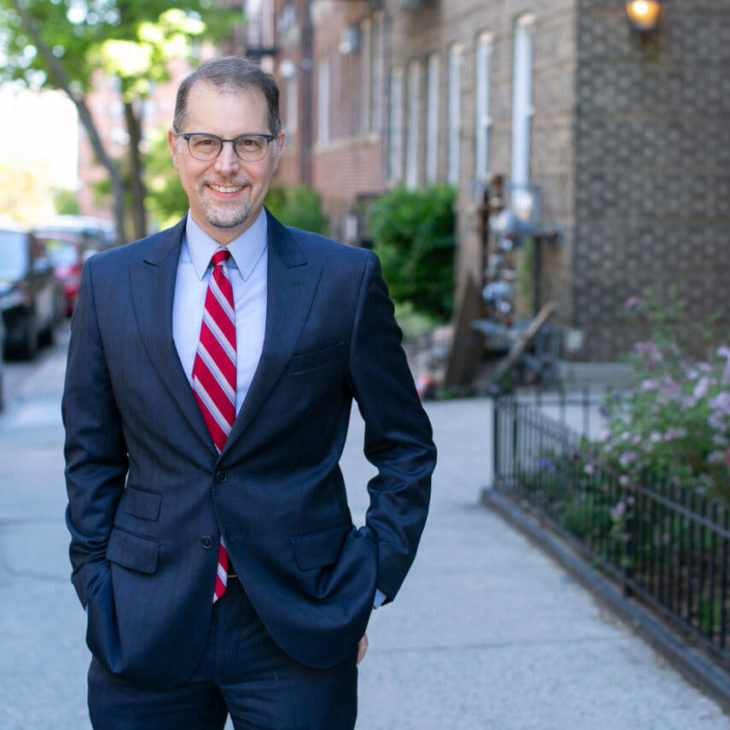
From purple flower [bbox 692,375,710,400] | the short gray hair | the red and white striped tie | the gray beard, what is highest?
the short gray hair

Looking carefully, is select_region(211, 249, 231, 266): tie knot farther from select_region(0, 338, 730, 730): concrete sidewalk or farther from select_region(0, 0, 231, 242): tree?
select_region(0, 0, 231, 242): tree

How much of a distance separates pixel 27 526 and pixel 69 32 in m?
20.0

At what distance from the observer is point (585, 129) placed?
12.1 m

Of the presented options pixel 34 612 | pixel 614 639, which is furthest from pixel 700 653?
pixel 34 612

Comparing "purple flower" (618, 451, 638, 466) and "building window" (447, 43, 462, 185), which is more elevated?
"building window" (447, 43, 462, 185)

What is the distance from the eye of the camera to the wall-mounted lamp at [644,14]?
11703 millimetres

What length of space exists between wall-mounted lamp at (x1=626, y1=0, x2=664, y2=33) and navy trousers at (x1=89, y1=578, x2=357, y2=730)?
10.1 m

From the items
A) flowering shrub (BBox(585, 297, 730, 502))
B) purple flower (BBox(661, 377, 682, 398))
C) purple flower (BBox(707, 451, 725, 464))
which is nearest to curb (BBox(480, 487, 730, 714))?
flowering shrub (BBox(585, 297, 730, 502))

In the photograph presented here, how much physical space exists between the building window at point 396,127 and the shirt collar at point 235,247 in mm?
17780

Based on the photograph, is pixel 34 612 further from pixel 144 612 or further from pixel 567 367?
pixel 567 367

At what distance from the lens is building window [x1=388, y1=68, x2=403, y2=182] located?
20.4 metres

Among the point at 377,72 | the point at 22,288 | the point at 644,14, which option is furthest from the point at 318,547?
the point at 377,72

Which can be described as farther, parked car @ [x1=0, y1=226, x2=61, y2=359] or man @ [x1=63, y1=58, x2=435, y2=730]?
parked car @ [x1=0, y1=226, x2=61, y2=359]

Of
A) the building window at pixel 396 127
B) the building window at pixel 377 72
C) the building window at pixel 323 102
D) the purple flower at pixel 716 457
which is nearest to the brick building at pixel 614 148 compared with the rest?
the building window at pixel 396 127
